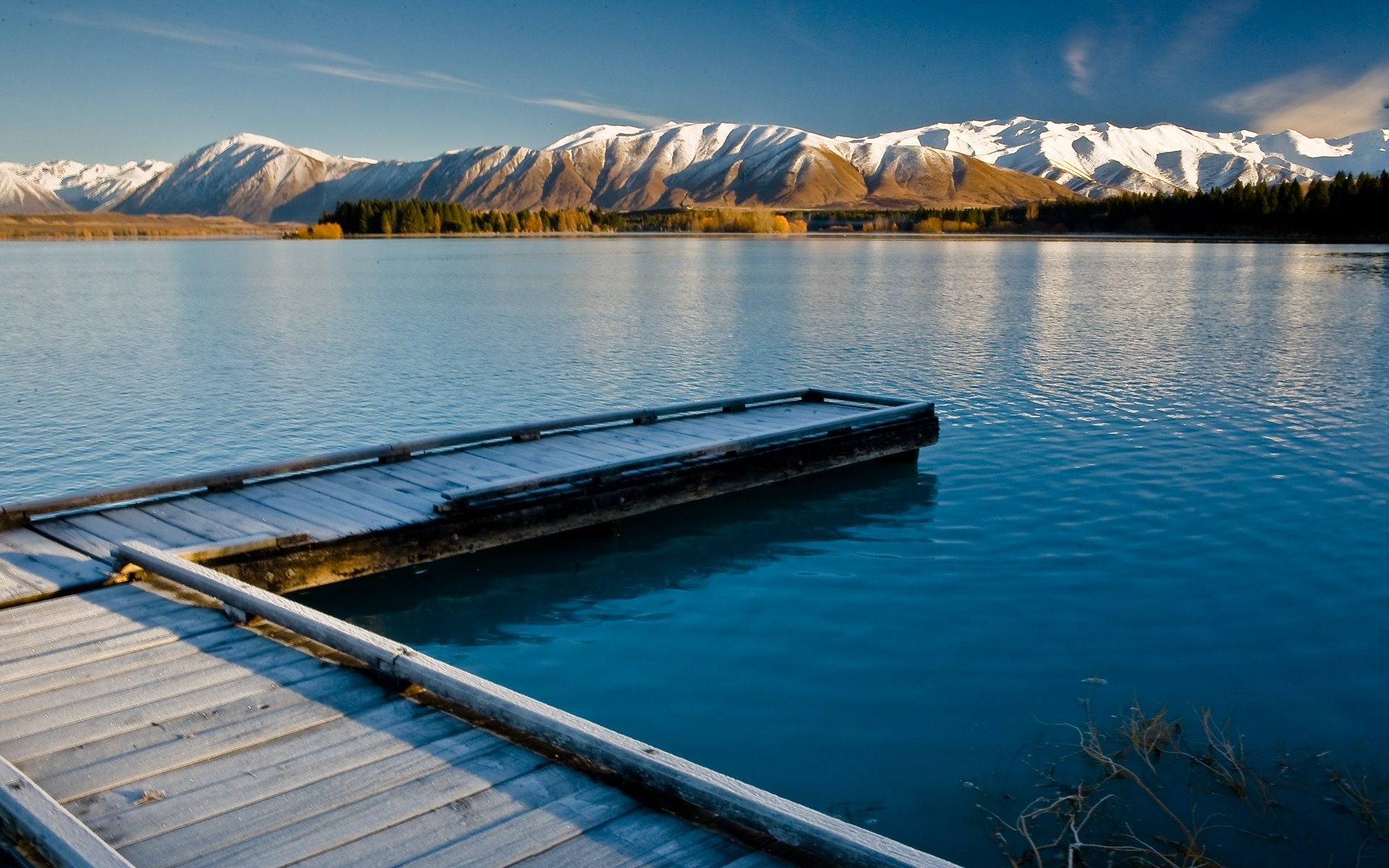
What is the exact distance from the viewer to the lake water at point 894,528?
7.54 metres

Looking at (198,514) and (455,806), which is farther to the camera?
(198,514)

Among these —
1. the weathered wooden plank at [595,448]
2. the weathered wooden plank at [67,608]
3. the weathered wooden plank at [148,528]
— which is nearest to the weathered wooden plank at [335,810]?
the weathered wooden plank at [67,608]

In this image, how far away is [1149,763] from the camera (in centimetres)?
666

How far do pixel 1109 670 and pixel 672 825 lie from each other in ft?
17.5

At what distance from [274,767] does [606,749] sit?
161cm

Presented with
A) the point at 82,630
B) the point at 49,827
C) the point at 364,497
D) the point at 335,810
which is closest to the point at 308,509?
the point at 364,497

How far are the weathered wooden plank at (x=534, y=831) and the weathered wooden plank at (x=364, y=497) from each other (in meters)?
5.76

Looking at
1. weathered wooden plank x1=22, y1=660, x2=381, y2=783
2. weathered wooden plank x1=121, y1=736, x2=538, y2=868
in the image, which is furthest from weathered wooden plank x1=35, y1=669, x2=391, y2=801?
weathered wooden plank x1=121, y1=736, x2=538, y2=868

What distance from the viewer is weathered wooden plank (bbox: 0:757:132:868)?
367cm

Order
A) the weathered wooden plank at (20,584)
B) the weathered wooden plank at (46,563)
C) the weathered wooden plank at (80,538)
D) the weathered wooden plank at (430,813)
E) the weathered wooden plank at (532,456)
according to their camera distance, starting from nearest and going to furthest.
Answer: the weathered wooden plank at (430,813) → the weathered wooden plank at (20,584) → the weathered wooden plank at (46,563) → the weathered wooden plank at (80,538) → the weathered wooden plank at (532,456)

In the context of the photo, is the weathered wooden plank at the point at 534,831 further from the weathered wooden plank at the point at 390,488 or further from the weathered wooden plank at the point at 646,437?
the weathered wooden plank at the point at 646,437

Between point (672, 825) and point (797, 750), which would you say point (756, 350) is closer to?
point (797, 750)

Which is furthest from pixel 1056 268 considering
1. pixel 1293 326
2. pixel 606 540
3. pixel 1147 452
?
pixel 606 540

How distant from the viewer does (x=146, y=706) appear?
5.46 meters
